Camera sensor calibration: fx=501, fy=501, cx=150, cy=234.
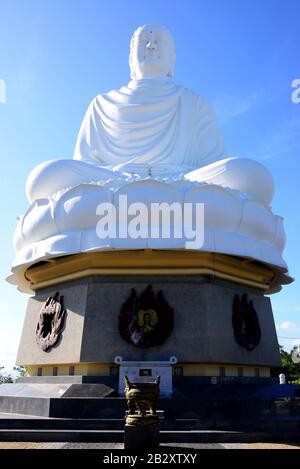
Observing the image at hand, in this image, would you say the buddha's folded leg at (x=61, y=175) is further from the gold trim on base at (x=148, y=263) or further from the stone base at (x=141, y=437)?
the stone base at (x=141, y=437)

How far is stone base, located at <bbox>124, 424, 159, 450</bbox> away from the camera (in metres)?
6.21

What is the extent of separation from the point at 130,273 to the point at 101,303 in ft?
2.72

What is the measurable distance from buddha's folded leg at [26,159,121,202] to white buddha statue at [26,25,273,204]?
0.05 metres

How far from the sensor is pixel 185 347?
373 inches

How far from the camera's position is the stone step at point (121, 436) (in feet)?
24.0

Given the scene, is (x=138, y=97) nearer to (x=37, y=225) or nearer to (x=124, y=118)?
(x=124, y=118)

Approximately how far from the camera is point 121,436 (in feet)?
24.0

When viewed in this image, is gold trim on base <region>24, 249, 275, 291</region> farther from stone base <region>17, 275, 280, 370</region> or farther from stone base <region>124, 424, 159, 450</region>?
stone base <region>124, 424, 159, 450</region>

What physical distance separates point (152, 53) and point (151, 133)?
11.6ft

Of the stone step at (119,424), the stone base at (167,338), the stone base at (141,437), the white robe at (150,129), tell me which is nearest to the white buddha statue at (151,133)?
the white robe at (150,129)

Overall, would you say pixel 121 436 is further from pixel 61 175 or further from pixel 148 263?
pixel 61 175

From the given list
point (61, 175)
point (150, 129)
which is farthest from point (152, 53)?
point (61, 175)

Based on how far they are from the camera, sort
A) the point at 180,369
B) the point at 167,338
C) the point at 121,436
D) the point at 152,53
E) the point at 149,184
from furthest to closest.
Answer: the point at 152,53 < the point at 149,184 < the point at 180,369 < the point at 167,338 < the point at 121,436

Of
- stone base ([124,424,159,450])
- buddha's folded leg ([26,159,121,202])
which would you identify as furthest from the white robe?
stone base ([124,424,159,450])
